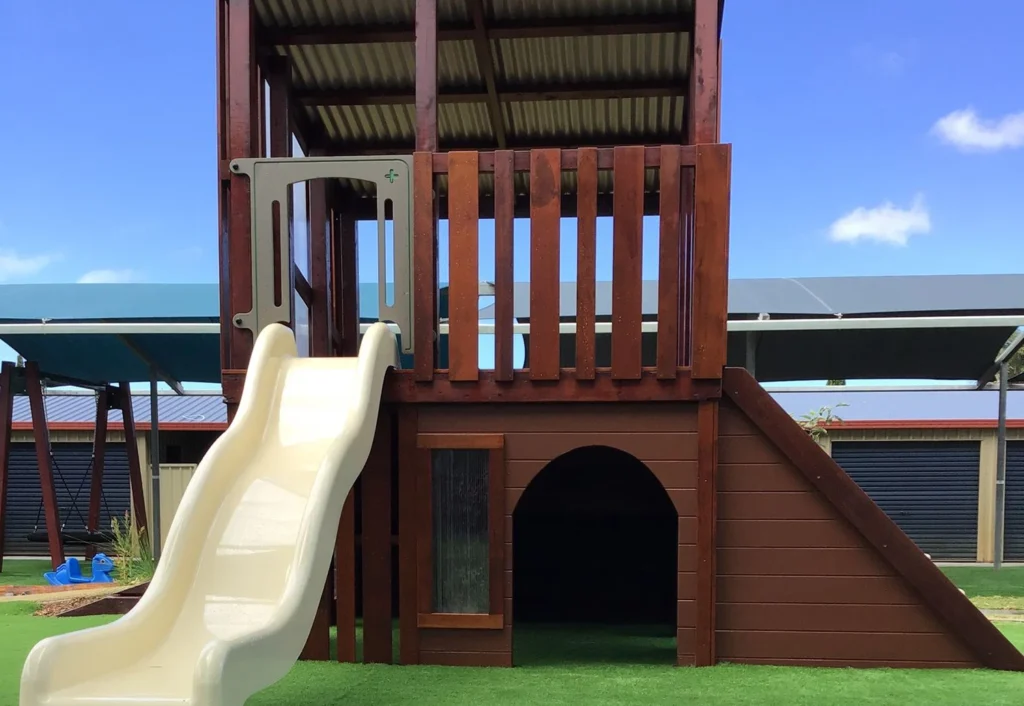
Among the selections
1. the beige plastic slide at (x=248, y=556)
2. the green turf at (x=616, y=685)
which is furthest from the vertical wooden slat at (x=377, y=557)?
the beige plastic slide at (x=248, y=556)

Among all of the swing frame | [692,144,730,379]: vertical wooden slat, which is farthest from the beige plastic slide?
the swing frame

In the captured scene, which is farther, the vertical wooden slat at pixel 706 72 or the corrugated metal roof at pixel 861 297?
the corrugated metal roof at pixel 861 297

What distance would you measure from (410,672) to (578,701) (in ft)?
3.88

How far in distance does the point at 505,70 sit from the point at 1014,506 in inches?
547

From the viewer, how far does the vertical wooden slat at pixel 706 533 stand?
455 centimetres

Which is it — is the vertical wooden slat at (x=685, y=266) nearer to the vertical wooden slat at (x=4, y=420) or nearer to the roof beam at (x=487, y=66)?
the roof beam at (x=487, y=66)

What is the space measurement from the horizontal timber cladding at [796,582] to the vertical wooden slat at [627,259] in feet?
2.57

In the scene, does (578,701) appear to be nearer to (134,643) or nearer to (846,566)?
(846,566)

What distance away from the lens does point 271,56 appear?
6090 millimetres

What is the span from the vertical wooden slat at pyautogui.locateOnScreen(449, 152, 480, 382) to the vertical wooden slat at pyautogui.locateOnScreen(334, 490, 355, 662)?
1.23 m

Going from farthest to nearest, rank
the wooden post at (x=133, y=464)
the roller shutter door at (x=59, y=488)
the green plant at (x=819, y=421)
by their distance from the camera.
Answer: the roller shutter door at (x=59, y=488) → the green plant at (x=819, y=421) → the wooden post at (x=133, y=464)

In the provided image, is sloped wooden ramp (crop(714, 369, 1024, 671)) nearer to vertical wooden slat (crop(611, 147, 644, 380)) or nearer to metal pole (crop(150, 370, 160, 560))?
vertical wooden slat (crop(611, 147, 644, 380))

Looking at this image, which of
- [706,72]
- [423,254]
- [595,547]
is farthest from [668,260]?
[595,547]

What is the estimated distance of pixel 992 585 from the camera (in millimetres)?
9156
